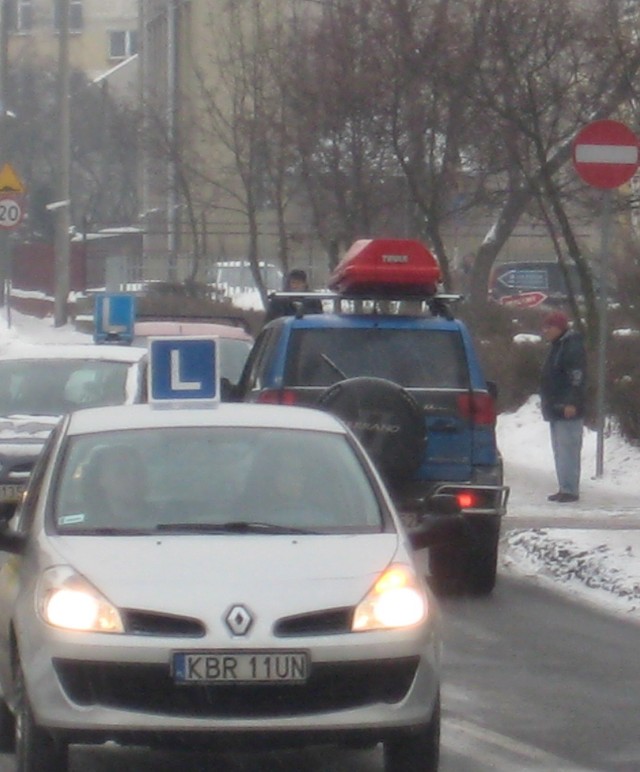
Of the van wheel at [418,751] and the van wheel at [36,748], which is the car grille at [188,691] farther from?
the van wheel at [418,751]

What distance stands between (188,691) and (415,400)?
5793 mm

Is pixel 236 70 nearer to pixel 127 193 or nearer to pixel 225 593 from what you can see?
pixel 225 593

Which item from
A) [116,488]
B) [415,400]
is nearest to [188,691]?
[116,488]

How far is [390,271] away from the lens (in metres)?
13.7

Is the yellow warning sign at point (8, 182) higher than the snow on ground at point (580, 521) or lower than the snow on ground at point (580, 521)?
higher

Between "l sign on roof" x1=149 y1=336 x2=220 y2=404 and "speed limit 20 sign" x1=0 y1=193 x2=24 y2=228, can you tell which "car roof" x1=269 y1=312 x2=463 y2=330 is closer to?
"l sign on roof" x1=149 y1=336 x2=220 y2=404

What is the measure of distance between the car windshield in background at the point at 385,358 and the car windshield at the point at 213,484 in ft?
14.5

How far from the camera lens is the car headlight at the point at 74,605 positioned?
6.60 metres

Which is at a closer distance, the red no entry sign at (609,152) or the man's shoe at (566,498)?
the man's shoe at (566,498)

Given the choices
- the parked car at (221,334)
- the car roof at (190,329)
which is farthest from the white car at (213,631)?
the car roof at (190,329)

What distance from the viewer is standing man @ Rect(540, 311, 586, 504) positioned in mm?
16312

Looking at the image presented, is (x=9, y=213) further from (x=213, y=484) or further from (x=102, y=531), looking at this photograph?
(x=102, y=531)

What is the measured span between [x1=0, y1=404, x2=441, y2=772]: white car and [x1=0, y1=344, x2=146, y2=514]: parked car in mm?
6405

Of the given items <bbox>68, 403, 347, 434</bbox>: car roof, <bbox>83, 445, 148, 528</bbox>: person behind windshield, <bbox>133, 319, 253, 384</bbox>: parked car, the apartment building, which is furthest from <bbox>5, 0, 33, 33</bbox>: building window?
<bbox>83, 445, 148, 528</bbox>: person behind windshield
